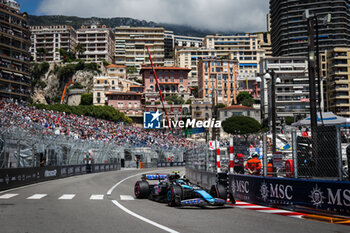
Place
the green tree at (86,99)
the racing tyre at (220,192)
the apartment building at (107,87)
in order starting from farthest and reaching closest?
the green tree at (86,99) → the apartment building at (107,87) → the racing tyre at (220,192)

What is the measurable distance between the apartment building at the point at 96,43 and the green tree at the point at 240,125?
86.6 metres

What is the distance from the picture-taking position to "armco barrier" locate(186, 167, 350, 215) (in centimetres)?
940

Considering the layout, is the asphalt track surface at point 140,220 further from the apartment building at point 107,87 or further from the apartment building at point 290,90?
the apartment building at point 107,87

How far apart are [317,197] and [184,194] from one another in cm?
352

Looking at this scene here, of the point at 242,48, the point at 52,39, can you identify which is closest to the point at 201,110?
the point at 242,48

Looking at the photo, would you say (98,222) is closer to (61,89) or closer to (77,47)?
(61,89)

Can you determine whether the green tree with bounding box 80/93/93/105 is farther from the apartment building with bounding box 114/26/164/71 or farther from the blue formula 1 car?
the blue formula 1 car

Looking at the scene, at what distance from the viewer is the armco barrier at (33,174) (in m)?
18.5

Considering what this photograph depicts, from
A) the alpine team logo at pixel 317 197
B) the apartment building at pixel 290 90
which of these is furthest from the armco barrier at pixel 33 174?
the apartment building at pixel 290 90

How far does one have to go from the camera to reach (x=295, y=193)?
10859 millimetres

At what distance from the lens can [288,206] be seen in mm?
11125

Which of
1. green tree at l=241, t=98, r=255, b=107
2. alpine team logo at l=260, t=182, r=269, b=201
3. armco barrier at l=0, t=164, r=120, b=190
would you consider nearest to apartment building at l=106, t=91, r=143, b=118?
green tree at l=241, t=98, r=255, b=107

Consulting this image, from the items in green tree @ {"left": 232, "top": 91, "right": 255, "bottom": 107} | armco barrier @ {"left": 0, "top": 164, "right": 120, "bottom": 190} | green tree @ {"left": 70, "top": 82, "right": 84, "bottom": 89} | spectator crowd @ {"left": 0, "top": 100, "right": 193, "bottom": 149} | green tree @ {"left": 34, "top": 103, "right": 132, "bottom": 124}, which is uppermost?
green tree @ {"left": 70, "top": 82, "right": 84, "bottom": 89}

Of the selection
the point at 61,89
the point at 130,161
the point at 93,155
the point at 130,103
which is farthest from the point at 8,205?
the point at 61,89
